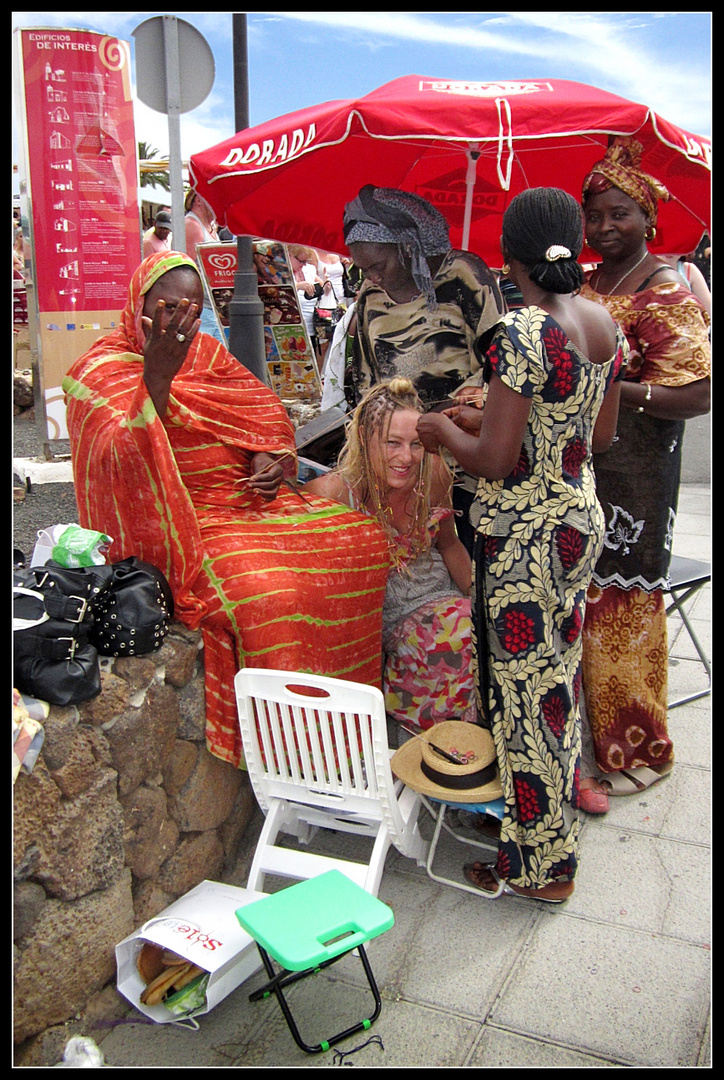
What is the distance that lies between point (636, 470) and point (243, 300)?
5.25 m

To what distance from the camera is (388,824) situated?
8.80ft

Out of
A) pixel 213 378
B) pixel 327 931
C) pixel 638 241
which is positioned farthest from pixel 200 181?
pixel 327 931

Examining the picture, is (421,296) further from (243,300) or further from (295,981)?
(243,300)

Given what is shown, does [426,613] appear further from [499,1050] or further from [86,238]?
[86,238]

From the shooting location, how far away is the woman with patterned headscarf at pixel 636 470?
3168 millimetres

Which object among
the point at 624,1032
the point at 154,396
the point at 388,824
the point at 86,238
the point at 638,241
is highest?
the point at 638,241

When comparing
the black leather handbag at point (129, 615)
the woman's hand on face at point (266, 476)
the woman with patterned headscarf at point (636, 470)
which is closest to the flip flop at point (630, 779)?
the woman with patterned headscarf at point (636, 470)

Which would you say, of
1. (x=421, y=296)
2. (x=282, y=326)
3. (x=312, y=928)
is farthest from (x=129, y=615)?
(x=282, y=326)

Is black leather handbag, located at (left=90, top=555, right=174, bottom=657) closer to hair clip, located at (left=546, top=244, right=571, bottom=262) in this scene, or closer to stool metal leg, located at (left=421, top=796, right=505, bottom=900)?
stool metal leg, located at (left=421, top=796, right=505, bottom=900)

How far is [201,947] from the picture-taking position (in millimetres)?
2359

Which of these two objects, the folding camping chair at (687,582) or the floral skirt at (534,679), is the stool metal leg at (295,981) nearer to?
the floral skirt at (534,679)

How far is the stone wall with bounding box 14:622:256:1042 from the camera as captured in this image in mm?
2195

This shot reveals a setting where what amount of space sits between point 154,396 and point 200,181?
61.2 inches

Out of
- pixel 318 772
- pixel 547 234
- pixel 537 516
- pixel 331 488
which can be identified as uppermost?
pixel 547 234
